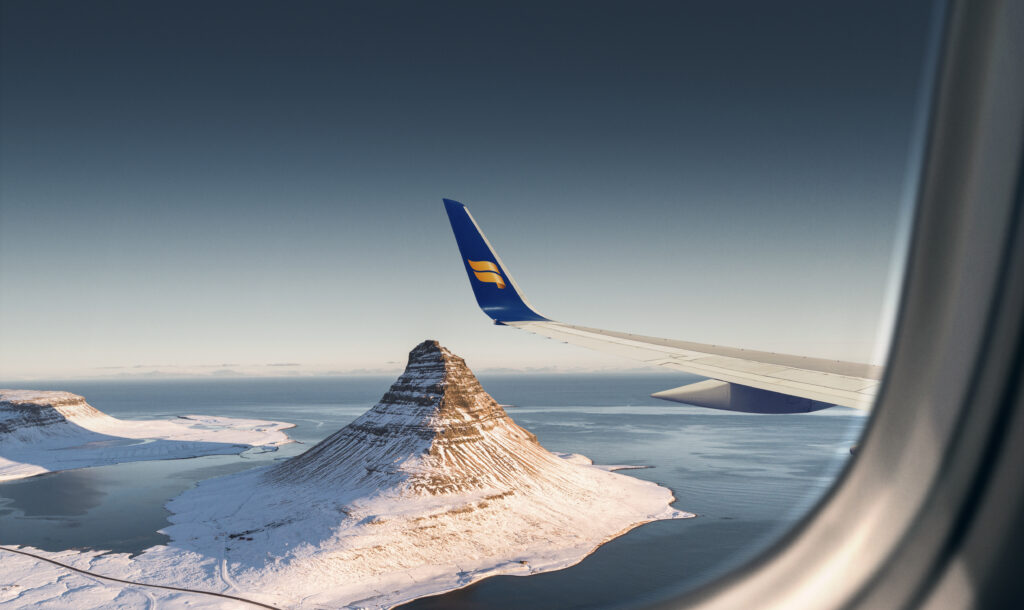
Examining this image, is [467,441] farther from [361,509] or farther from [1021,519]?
[1021,519]

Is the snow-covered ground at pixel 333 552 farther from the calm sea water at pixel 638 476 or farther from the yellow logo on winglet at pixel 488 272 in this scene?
the yellow logo on winglet at pixel 488 272

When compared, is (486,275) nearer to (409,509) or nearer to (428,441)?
(409,509)

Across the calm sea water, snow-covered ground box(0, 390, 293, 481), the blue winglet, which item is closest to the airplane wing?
the blue winglet

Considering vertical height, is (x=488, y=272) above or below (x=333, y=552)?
above

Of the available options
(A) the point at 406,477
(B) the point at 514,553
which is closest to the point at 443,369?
(A) the point at 406,477

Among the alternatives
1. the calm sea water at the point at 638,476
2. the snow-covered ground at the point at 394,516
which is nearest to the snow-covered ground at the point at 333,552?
the snow-covered ground at the point at 394,516

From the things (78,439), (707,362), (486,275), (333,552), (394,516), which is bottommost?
(78,439)

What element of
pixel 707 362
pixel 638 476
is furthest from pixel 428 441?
pixel 707 362
